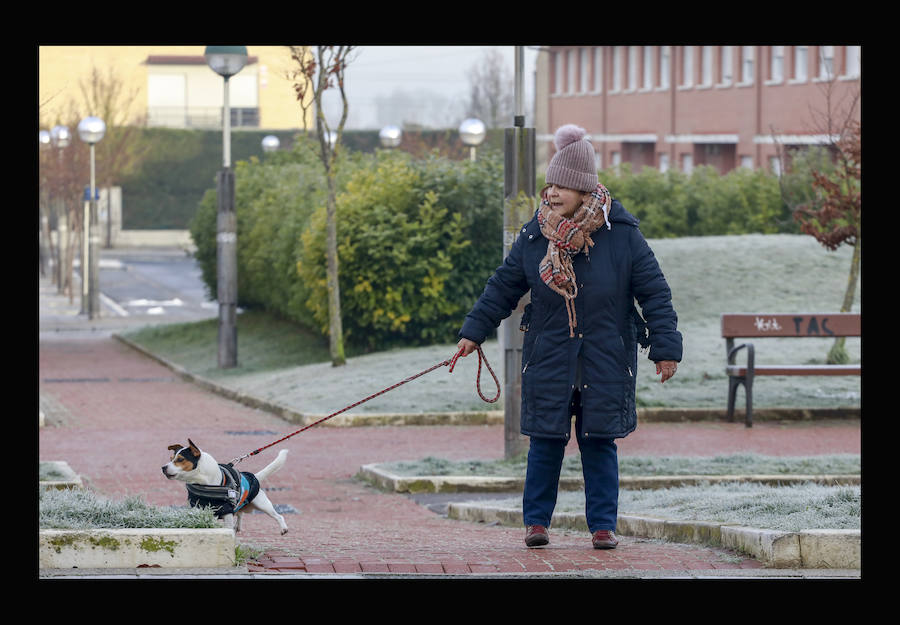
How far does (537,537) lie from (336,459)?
6494 mm

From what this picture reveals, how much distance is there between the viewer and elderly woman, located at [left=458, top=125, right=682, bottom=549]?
6961 millimetres

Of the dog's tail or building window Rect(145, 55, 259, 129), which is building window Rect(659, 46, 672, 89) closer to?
building window Rect(145, 55, 259, 129)

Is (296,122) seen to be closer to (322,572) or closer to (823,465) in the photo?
(823,465)

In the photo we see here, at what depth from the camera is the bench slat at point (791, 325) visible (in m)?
16.1

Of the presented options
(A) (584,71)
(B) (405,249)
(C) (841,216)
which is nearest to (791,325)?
(C) (841,216)

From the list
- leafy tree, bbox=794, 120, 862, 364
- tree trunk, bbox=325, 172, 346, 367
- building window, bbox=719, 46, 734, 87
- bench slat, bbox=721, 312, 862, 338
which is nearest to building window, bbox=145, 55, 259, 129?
building window, bbox=719, 46, 734, 87

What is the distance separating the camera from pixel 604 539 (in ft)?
23.7

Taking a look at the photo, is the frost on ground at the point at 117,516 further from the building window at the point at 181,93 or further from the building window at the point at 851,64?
the building window at the point at 181,93

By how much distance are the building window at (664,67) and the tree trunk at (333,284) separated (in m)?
32.5

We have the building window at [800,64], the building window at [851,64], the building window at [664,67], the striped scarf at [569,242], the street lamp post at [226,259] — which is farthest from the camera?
the building window at [664,67]

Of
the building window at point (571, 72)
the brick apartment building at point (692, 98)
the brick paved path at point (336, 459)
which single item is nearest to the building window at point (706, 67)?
the brick apartment building at point (692, 98)

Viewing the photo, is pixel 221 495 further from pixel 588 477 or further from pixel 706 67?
pixel 706 67

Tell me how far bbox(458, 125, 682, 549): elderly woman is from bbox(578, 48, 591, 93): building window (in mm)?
52534
